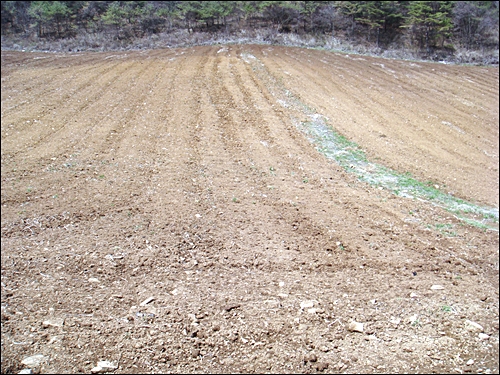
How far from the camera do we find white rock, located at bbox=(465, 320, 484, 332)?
3441 millimetres

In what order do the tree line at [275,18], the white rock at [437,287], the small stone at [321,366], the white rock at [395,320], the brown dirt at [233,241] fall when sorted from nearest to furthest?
the small stone at [321,366]
the brown dirt at [233,241]
the white rock at [395,320]
the white rock at [437,287]
the tree line at [275,18]

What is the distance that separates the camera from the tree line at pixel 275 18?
20.9 meters

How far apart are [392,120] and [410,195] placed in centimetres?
391

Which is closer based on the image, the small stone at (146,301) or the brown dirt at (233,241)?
the brown dirt at (233,241)

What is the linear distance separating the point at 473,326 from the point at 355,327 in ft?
3.77

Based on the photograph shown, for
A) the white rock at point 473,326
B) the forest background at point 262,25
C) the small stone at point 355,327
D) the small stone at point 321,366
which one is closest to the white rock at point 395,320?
the small stone at point 355,327

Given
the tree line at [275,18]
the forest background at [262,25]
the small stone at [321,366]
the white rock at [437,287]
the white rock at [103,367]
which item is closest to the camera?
the white rock at [103,367]

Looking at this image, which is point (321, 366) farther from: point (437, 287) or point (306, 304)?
point (437, 287)

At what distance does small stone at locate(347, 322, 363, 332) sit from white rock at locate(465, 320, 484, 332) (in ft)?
3.39

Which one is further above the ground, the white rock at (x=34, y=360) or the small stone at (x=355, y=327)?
the white rock at (x=34, y=360)

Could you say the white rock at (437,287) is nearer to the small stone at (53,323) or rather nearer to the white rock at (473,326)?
the white rock at (473,326)

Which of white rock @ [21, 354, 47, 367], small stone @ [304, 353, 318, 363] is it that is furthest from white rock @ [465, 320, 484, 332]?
white rock @ [21, 354, 47, 367]

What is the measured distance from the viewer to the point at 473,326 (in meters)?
3.47

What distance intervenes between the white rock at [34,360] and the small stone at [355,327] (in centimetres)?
249
